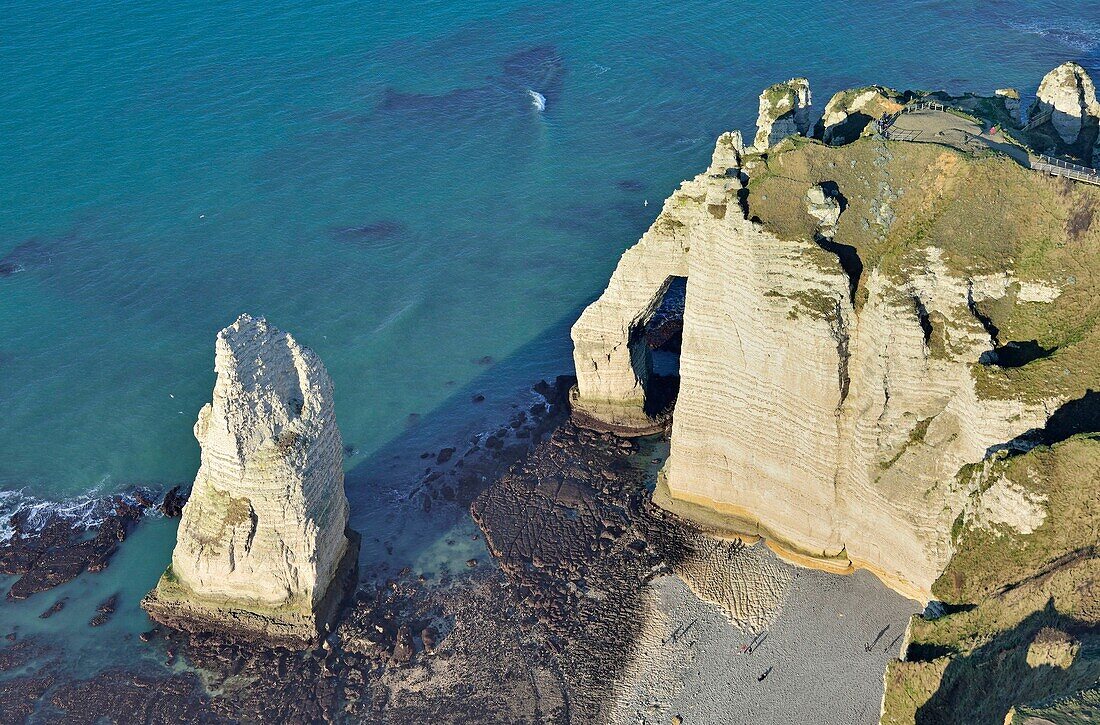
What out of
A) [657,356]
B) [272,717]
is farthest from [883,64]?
[272,717]

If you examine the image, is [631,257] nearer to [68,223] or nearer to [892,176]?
[892,176]

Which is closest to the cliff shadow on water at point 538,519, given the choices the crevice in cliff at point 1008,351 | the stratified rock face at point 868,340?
the stratified rock face at point 868,340

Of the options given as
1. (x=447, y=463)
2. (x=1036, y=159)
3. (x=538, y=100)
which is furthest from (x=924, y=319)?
(x=538, y=100)

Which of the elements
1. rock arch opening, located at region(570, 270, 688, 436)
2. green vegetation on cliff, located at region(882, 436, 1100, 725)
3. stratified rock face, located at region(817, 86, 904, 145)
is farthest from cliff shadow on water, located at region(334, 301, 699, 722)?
stratified rock face, located at region(817, 86, 904, 145)

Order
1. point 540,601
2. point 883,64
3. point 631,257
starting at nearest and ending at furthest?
point 540,601, point 631,257, point 883,64

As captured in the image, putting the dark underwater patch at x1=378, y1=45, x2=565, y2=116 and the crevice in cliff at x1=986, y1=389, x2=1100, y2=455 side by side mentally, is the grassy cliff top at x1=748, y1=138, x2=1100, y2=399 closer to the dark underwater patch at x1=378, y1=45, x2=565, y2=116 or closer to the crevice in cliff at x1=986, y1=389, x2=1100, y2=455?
the crevice in cliff at x1=986, y1=389, x2=1100, y2=455

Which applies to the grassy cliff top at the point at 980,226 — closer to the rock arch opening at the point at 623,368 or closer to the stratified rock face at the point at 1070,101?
the rock arch opening at the point at 623,368

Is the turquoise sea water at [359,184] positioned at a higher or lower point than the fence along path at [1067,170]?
lower
